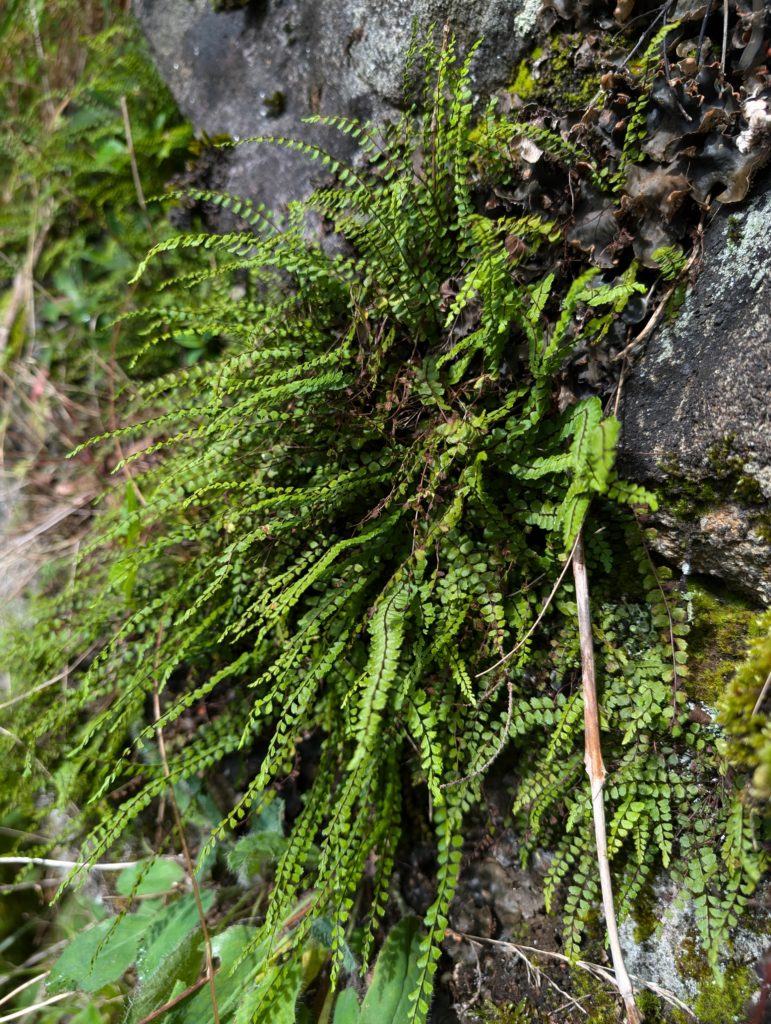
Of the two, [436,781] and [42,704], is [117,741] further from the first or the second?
[436,781]

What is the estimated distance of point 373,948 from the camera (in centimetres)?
230

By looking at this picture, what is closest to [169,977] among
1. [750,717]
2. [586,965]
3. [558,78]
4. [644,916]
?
[586,965]

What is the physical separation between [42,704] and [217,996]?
1.33m

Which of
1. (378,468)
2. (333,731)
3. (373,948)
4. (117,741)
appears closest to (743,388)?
(378,468)

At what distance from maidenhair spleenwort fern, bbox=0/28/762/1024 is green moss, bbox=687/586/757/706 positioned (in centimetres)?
8

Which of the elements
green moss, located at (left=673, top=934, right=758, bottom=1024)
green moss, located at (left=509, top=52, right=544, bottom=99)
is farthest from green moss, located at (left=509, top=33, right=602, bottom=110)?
green moss, located at (left=673, top=934, right=758, bottom=1024)

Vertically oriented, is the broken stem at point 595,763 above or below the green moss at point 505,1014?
above

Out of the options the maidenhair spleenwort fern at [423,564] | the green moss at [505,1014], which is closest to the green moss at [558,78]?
the maidenhair spleenwort fern at [423,564]

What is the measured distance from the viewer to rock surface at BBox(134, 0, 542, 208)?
2330 millimetres

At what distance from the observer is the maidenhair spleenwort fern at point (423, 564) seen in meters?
1.78

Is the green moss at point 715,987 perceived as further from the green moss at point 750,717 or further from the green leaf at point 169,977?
the green leaf at point 169,977

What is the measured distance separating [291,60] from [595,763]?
3.06m

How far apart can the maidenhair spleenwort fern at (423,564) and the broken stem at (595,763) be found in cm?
5

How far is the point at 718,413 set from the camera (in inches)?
67.6
